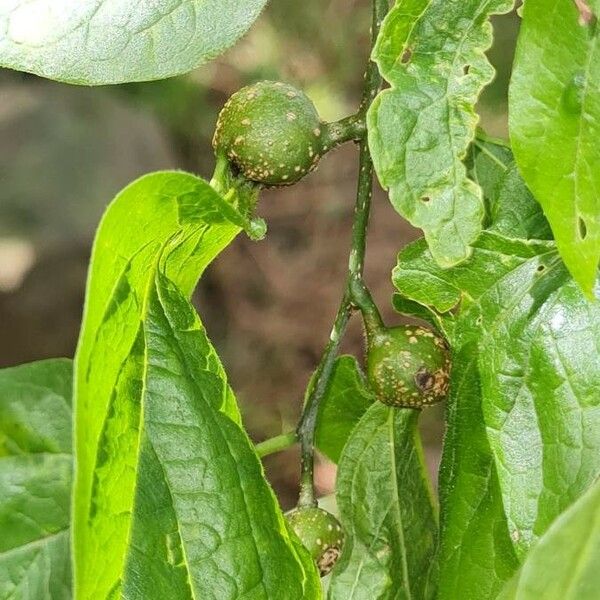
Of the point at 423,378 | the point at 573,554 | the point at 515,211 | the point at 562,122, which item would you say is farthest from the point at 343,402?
the point at 573,554

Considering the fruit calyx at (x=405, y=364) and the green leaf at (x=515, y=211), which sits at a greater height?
the green leaf at (x=515, y=211)

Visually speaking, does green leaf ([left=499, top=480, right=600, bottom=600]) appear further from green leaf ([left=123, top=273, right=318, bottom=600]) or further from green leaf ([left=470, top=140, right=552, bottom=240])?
green leaf ([left=470, top=140, right=552, bottom=240])

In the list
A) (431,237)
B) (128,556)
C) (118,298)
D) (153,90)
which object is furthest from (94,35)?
(153,90)

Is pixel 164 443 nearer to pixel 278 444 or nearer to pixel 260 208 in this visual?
pixel 278 444

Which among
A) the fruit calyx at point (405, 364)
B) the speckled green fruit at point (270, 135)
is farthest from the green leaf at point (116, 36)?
the fruit calyx at point (405, 364)

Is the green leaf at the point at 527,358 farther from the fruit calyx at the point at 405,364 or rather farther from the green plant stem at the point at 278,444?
the green plant stem at the point at 278,444

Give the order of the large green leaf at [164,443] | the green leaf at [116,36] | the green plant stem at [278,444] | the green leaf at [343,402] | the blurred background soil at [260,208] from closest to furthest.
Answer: the large green leaf at [164,443] < the green leaf at [116,36] < the green plant stem at [278,444] < the green leaf at [343,402] < the blurred background soil at [260,208]
